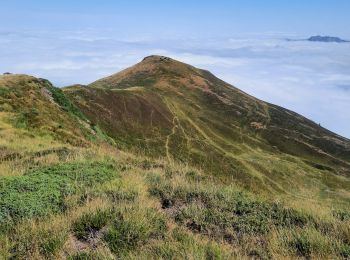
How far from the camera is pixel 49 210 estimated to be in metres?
9.14

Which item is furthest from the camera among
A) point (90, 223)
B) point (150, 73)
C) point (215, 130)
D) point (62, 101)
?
point (150, 73)

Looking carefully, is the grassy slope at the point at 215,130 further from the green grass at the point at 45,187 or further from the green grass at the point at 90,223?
the green grass at the point at 90,223

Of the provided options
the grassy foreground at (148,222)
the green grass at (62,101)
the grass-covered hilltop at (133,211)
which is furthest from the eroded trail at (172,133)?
the grassy foreground at (148,222)

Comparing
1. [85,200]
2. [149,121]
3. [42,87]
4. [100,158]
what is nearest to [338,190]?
[149,121]

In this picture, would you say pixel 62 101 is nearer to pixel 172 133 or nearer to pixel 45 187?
pixel 172 133

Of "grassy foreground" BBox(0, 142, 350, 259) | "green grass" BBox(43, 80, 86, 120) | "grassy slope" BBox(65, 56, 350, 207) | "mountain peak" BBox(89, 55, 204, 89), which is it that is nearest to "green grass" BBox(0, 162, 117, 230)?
"grassy foreground" BBox(0, 142, 350, 259)

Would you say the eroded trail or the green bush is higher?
the green bush

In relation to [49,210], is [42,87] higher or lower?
higher

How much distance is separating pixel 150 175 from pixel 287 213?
4.48 m

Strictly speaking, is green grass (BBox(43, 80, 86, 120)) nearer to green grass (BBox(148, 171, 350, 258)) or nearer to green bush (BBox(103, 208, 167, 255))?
green grass (BBox(148, 171, 350, 258))

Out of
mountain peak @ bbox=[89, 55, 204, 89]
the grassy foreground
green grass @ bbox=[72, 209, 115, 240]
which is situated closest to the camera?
the grassy foreground

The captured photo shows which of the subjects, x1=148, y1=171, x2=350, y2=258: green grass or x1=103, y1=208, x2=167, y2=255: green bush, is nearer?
x1=103, y1=208, x2=167, y2=255: green bush

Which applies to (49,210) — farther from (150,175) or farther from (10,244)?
(150,175)

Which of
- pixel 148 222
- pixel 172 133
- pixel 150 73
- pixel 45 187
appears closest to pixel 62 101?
pixel 172 133
